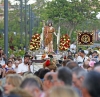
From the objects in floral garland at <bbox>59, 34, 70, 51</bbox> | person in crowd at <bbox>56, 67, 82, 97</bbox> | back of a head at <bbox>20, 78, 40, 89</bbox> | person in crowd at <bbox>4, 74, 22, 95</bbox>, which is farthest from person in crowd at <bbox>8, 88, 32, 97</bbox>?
floral garland at <bbox>59, 34, 70, 51</bbox>

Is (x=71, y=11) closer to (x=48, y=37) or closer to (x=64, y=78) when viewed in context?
(x=48, y=37)

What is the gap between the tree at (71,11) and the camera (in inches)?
3216

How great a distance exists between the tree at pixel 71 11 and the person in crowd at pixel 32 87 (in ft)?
236

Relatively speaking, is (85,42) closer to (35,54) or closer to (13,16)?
(35,54)

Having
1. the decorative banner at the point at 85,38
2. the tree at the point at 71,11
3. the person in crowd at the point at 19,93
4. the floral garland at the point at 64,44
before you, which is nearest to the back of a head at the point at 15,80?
the person in crowd at the point at 19,93

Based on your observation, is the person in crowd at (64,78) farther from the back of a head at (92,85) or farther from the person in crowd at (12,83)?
the back of a head at (92,85)

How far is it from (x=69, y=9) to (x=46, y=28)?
4182cm

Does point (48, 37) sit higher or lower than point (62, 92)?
higher

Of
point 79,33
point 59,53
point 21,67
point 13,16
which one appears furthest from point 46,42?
point 13,16

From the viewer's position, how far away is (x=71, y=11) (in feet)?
271

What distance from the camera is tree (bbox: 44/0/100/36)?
8169 cm

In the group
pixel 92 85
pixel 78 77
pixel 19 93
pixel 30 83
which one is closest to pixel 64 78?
pixel 30 83

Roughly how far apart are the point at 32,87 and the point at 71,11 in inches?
2933

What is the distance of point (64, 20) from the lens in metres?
82.9
